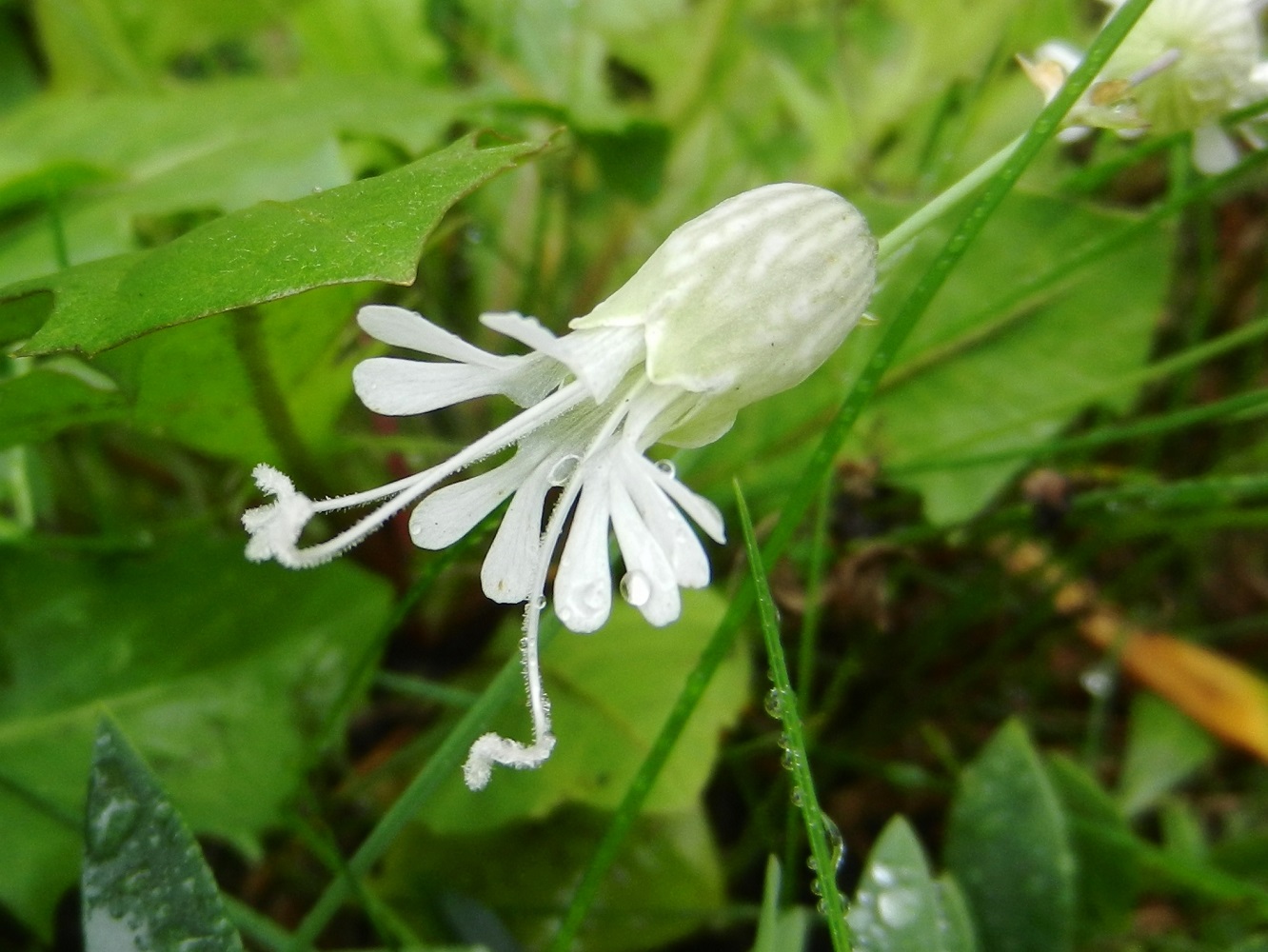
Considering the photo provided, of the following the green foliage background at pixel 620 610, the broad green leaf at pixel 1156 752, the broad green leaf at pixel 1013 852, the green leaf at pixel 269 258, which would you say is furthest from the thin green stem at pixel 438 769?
the broad green leaf at pixel 1156 752

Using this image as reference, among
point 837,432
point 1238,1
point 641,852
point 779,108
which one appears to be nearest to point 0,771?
point 641,852

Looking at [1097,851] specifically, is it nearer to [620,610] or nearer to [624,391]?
[620,610]

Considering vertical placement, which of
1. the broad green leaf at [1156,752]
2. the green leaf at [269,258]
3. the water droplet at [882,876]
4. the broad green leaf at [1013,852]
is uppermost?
the green leaf at [269,258]

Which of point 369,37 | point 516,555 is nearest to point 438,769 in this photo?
point 516,555

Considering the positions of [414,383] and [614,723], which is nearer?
[414,383]

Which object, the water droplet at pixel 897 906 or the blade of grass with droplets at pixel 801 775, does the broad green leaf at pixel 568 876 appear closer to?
Result: the water droplet at pixel 897 906

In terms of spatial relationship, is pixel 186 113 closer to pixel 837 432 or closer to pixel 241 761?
pixel 241 761

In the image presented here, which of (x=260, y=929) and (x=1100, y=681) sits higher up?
(x=260, y=929)

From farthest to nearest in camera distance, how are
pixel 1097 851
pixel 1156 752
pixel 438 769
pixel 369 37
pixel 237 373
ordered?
pixel 369 37 → pixel 1156 752 → pixel 1097 851 → pixel 237 373 → pixel 438 769
